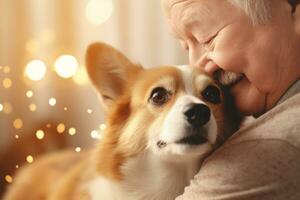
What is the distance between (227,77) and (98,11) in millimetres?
885

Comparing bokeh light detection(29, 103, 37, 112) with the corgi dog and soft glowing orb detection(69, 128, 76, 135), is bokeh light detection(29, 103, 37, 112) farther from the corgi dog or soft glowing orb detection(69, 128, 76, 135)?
the corgi dog

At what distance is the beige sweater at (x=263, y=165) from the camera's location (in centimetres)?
75

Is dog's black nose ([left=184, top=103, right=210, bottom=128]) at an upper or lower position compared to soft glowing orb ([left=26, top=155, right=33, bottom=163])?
upper

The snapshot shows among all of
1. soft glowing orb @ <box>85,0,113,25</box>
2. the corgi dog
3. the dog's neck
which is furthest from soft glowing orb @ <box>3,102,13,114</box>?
the dog's neck

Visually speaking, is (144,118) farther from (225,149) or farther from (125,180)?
(225,149)

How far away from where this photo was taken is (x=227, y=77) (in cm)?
106

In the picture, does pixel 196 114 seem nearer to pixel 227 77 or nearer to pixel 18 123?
pixel 227 77

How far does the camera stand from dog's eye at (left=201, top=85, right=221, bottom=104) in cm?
105

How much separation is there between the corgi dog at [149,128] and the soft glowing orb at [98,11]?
2.17ft

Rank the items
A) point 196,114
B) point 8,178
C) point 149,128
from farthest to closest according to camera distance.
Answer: point 8,178, point 149,128, point 196,114

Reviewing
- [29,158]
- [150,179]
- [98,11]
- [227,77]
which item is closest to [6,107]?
[29,158]

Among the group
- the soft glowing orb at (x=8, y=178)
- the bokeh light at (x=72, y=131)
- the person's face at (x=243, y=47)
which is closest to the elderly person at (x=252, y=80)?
the person's face at (x=243, y=47)

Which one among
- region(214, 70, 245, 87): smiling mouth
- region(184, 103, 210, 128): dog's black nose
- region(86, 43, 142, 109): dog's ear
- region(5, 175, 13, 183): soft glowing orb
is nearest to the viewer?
region(184, 103, 210, 128): dog's black nose

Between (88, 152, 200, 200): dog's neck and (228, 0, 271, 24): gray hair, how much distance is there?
0.33m
